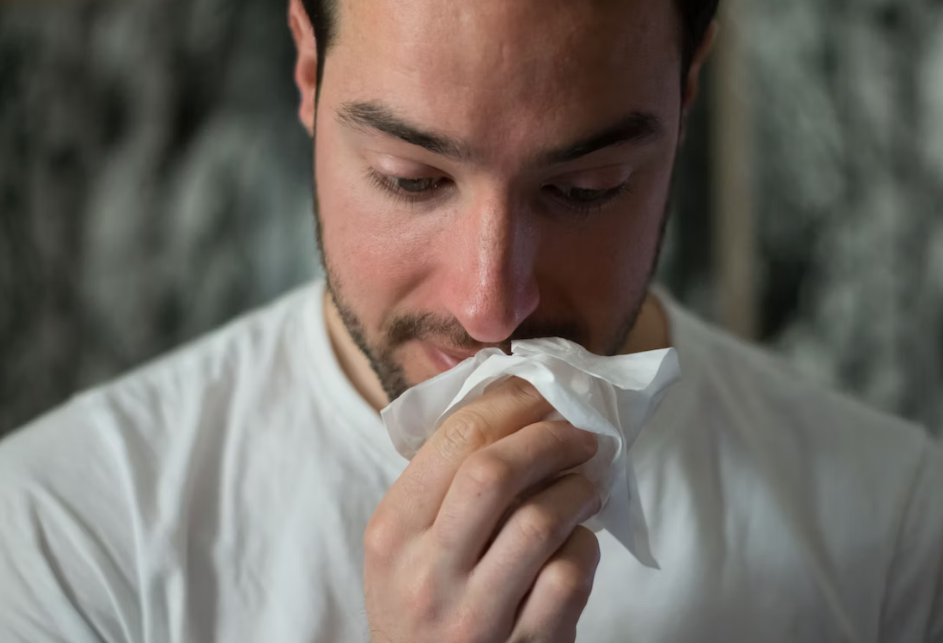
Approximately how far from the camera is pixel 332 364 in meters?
1.00

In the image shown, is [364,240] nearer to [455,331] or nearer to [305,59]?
[455,331]

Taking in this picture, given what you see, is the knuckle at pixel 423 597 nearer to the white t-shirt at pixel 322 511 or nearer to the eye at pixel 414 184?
the white t-shirt at pixel 322 511

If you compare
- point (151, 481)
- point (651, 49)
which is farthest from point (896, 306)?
point (151, 481)

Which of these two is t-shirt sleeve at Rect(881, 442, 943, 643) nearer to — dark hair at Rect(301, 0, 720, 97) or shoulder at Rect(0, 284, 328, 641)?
dark hair at Rect(301, 0, 720, 97)

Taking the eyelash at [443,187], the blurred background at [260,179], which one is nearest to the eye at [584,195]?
the eyelash at [443,187]

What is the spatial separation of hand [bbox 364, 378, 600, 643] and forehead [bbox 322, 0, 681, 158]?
246 millimetres

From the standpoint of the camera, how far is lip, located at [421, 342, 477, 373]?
2.70ft

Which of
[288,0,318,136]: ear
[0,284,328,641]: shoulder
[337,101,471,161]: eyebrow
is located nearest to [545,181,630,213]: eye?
[337,101,471,161]: eyebrow

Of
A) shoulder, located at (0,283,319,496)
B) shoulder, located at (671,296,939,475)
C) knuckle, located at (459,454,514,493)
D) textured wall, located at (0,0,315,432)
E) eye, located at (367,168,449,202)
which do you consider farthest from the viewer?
textured wall, located at (0,0,315,432)

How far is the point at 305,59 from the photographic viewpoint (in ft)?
3.13

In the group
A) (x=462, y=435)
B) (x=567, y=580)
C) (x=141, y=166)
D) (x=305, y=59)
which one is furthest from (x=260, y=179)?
(x=567, y=580)

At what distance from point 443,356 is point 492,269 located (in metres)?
0.13

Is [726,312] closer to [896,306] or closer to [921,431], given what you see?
[896,306]

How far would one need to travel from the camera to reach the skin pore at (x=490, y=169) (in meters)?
0.71
